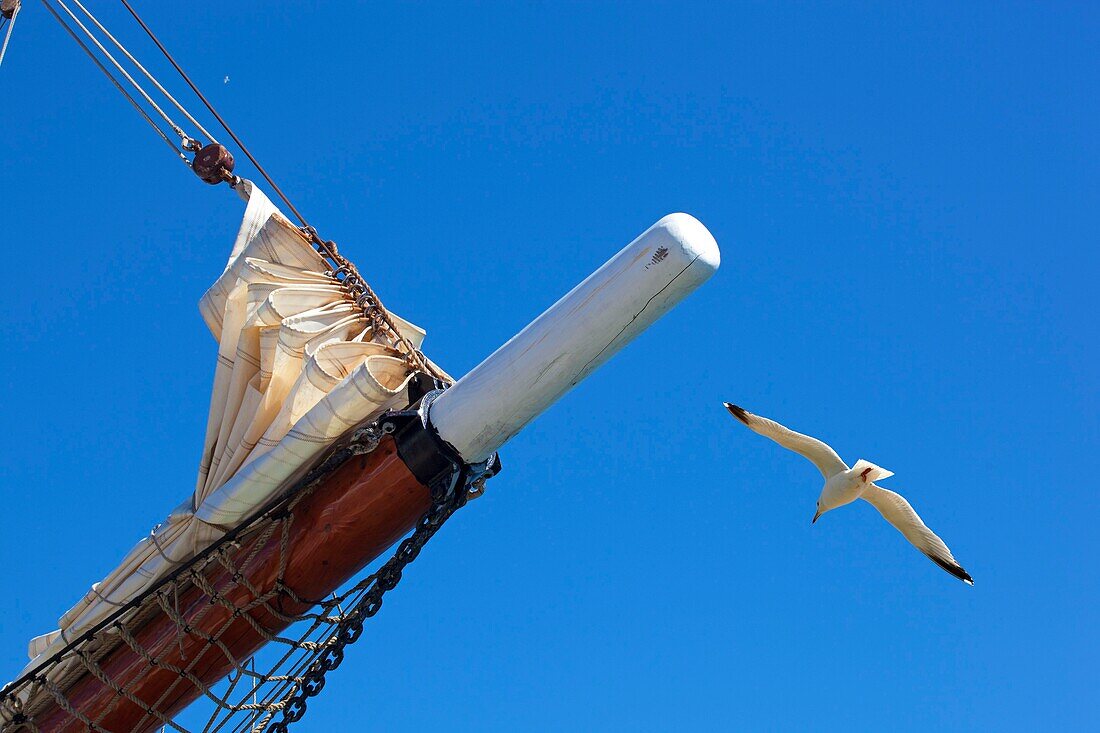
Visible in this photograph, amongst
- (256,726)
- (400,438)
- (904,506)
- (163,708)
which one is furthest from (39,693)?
(904,506)

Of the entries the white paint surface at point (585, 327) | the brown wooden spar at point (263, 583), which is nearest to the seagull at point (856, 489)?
the white paint surface at point (585, 327)

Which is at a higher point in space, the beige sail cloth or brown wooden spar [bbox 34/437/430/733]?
the beige sail cloth

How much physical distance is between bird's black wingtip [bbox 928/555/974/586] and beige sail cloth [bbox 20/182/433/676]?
11.8ft

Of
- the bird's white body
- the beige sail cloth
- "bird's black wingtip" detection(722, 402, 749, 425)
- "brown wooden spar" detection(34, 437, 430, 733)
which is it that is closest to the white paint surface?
"brown wooden spar" detection(34, 437, 430, 733)

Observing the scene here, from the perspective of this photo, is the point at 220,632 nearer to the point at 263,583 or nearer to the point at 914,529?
the point at 263,583

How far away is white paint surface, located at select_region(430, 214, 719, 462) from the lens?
25.6ft

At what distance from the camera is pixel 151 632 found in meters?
8.71

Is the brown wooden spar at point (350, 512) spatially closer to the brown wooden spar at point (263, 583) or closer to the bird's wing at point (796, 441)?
the brown wooden spar at point (263, 583)

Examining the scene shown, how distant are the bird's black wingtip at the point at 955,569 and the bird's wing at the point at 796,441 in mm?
1176

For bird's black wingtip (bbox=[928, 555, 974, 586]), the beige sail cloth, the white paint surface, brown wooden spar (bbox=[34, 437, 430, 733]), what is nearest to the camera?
the white paint surface

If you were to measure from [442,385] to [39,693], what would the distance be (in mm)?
2924

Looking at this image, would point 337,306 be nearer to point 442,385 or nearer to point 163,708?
point 442,385

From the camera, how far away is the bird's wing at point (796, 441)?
33.4 ft

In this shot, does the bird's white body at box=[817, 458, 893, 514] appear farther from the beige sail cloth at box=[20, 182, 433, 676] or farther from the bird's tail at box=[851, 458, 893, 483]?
the beige sail cloth at box=[20, 182, 433, 676]
